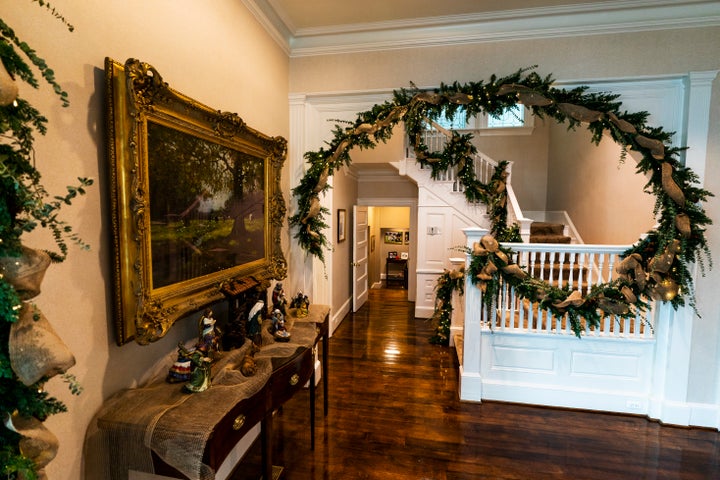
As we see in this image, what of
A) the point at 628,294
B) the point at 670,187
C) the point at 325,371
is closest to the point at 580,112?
the point at 670,187

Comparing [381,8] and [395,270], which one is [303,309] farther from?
[395,270]

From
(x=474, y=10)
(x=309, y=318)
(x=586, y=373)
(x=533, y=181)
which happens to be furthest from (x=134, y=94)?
(x=533, y=181)

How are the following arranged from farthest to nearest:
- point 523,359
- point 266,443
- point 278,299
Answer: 1. point 523,359
2. point 278,299
3. point 266,443

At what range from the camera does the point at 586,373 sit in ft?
9.67

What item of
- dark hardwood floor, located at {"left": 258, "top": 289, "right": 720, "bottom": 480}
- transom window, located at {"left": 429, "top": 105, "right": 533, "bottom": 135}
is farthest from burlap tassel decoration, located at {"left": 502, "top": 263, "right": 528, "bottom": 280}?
transom window, located at {"left": 429, "top": 105, "right": 533, "bottom": 135}

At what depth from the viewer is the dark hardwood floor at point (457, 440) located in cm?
222

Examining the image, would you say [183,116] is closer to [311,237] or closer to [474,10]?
[311,237]

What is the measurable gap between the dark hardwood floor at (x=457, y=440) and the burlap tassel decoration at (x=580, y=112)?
2.44 meters

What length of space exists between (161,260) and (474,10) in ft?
9.15

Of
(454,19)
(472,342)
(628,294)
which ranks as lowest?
(472,342)

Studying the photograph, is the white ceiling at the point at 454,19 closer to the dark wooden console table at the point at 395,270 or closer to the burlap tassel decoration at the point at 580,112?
the burlap tassel decoration at the point at 580,112

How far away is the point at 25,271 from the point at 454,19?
3034 millimetres

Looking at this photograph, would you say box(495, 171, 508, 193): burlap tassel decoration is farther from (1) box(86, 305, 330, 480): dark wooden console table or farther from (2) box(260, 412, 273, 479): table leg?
(2) box(260, 412, 273, 479): table leg

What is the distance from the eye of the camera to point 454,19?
2646mm
